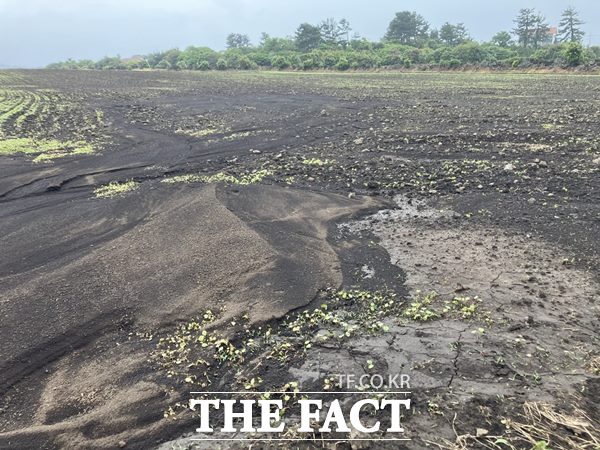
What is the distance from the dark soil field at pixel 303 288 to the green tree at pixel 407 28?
82894 millimetres

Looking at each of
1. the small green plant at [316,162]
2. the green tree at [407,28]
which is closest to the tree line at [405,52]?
the green tree at [407,28]

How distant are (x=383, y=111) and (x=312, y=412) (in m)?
14.7

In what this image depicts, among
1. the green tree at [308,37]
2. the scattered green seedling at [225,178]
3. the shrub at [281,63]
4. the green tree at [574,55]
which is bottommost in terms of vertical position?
the scattered green seedling at [225,178]

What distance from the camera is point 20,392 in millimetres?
3912

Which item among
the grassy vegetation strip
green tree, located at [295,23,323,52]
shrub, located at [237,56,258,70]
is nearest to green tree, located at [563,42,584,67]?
shrub, located at [237,56,258,70]

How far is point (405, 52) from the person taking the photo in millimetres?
52344

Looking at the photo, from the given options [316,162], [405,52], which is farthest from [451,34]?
[316,162]

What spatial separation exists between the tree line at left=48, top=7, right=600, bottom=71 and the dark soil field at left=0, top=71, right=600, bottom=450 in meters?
36.7

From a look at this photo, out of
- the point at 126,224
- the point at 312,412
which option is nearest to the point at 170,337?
the point at 312,412

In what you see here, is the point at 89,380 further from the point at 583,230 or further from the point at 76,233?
the point at 583,230

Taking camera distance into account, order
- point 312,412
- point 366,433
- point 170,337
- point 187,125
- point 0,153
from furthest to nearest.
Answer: point 187,125, point 0,153, point 170,337, point 312,412, point 366,433

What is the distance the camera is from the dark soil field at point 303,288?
12.0 ft

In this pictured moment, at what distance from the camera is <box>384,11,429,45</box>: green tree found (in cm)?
8512

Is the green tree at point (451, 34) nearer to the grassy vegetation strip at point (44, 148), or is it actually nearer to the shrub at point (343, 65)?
the shrub at point (343, 65)
